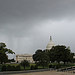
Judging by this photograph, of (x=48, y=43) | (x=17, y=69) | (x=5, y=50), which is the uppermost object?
(x=48, y=43)

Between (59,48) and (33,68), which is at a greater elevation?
(59,48)

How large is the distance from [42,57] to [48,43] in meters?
112

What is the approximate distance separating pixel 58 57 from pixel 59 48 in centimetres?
488

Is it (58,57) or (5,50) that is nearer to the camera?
(5,50)

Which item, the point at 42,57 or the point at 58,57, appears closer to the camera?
the point at 42,57

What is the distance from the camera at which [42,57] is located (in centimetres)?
8219

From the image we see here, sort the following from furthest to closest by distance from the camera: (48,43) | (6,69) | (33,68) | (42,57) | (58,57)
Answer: (48,43), (58,57), (42,57), (33,68), (6,69)

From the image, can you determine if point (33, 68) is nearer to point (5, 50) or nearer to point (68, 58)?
point (5, 50)

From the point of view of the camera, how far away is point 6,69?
186 feet

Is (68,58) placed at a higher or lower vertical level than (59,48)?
lower

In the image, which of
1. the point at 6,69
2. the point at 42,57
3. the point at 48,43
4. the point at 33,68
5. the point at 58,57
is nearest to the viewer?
the point at 6,69

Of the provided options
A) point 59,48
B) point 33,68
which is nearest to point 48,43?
point 59,48

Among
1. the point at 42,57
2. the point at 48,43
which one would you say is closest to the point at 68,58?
the point at 42,57

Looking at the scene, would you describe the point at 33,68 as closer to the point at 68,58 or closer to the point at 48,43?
the point at 68,58
